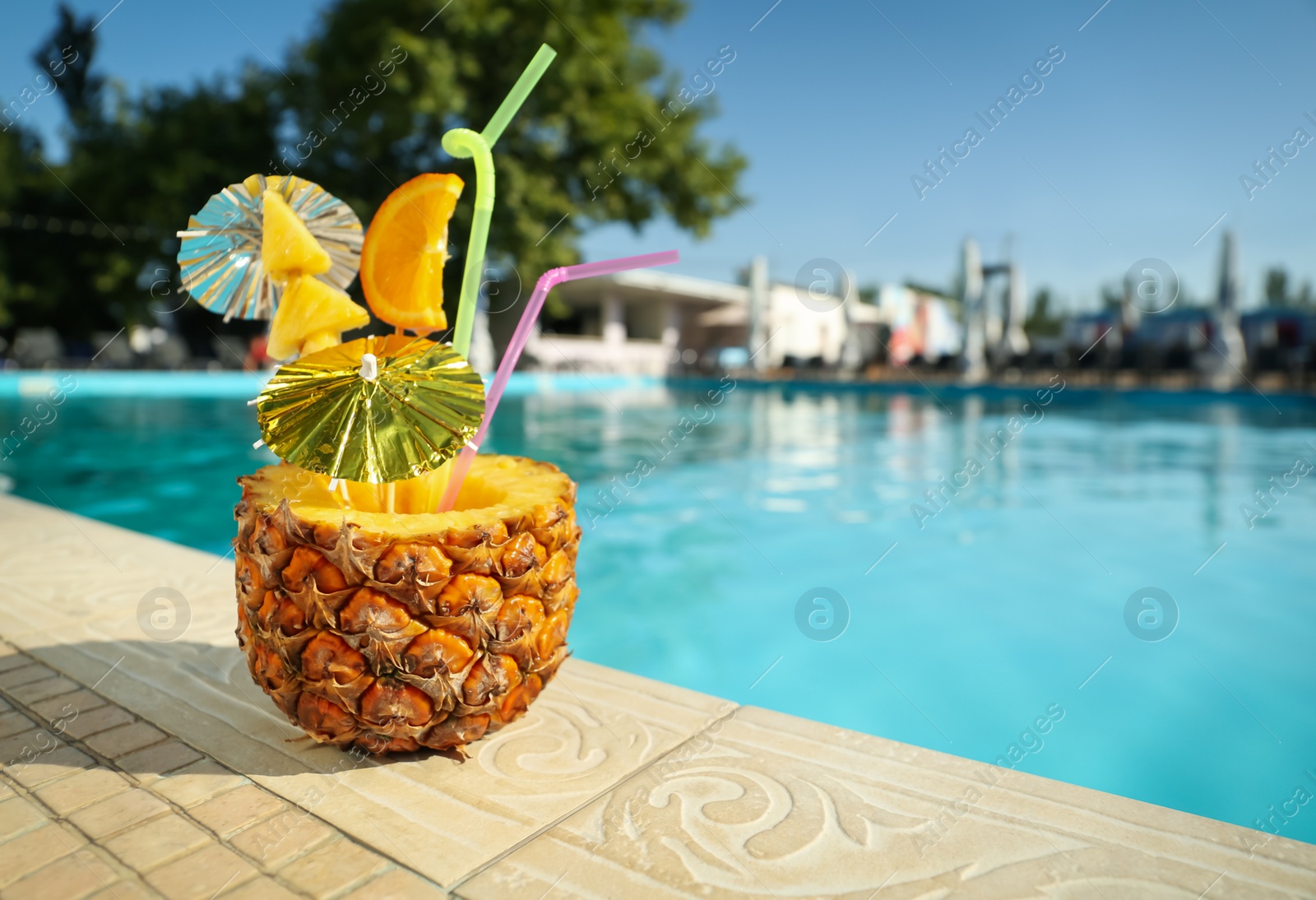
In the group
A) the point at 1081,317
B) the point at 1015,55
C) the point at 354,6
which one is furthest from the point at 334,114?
the point at 1081,317

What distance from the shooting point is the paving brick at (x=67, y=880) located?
113 centimetres

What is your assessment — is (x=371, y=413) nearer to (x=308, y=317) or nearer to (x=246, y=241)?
(x=308, y=317)

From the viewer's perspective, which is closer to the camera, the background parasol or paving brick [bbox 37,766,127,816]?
paving brick [bbox 37,766,127,816]

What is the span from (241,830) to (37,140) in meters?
31.9

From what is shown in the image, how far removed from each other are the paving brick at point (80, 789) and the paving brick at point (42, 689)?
488mm

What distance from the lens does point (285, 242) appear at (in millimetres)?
1532

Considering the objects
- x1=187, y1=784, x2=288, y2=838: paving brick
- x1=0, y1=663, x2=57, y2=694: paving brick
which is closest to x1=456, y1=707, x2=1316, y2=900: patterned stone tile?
x1=187, y1=784, x2=288, y2=838: paving brick

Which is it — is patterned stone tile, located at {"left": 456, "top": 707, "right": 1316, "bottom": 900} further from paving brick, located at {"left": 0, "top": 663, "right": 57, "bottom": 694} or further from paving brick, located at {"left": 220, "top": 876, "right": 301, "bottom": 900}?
paving brick, located at {"left": 0, "top": 663, "right": 57, "bottom": 694}

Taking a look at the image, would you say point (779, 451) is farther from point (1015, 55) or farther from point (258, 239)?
point (258, 239)

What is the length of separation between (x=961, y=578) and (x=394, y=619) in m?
4.07

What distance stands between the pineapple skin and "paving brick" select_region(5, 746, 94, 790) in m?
0.39

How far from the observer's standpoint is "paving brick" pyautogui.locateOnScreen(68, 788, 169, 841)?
1.30 metres

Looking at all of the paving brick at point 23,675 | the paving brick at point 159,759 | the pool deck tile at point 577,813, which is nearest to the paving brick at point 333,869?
the pool deck tile at point 577,813

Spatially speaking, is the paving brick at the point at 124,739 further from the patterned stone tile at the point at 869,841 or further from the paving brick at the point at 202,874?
the patterned stone tile at the point at 869,841
